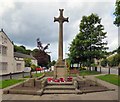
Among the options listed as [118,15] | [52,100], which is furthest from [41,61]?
[52,100]

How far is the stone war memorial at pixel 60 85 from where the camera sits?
15.9 metres

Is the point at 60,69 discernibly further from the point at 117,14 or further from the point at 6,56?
the point at 6,56

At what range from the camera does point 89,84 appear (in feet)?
63.5

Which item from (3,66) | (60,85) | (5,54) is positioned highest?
(5,54)

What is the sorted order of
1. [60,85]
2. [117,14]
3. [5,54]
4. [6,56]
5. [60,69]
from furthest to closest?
[6,56]
[5,54]
[60,69]
[117,14]
[60,85]

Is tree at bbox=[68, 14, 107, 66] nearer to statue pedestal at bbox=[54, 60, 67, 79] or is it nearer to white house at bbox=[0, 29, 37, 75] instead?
white house at bbox=[0, 29, 37, 75]

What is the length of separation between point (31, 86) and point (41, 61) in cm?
6973

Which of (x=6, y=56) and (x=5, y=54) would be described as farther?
(x=6, y=56)

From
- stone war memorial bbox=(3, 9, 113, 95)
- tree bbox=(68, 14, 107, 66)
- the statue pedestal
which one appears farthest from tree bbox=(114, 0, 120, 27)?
tree bbox=(68, 14, 107, 66)

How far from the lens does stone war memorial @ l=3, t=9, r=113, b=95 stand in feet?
52.1

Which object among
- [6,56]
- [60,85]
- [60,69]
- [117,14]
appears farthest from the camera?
[6,56]

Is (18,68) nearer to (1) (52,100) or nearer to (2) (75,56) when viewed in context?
(2) (75,56)

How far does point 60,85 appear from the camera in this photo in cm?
1889

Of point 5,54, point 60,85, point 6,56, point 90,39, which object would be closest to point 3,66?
point 6,56
